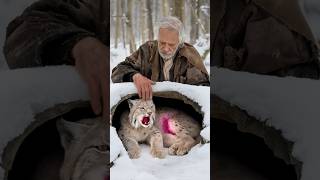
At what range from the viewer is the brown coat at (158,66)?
2355mm

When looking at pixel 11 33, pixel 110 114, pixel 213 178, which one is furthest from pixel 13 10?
pixel 213 178

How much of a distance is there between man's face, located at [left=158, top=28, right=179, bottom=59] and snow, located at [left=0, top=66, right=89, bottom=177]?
0.36 metres

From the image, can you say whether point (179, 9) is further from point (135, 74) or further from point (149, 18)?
point (135, 74)

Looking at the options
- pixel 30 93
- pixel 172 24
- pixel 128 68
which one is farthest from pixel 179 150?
pixel 30 93

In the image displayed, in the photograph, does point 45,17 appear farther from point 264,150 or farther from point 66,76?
point 264,150

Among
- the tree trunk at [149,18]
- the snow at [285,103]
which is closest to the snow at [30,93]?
the tree trunk at [149,18]

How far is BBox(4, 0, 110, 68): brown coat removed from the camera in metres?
2.36

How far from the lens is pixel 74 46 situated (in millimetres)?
2367

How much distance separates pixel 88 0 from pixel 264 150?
3.18ft

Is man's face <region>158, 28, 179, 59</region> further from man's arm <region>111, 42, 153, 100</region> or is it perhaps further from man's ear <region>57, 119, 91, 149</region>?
man's ear <region>57, 119, 91, 149</region>

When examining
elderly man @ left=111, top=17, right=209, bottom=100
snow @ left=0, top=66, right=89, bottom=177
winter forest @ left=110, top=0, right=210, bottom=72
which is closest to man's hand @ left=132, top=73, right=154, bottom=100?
elderly man @ left=111, top=17, right=209, bottom=100

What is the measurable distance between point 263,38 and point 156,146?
64 centimetres

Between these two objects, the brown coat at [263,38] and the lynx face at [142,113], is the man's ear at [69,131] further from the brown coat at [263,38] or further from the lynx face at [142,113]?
the brown coat at [263,38]

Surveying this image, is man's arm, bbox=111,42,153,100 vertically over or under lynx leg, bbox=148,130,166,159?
over
